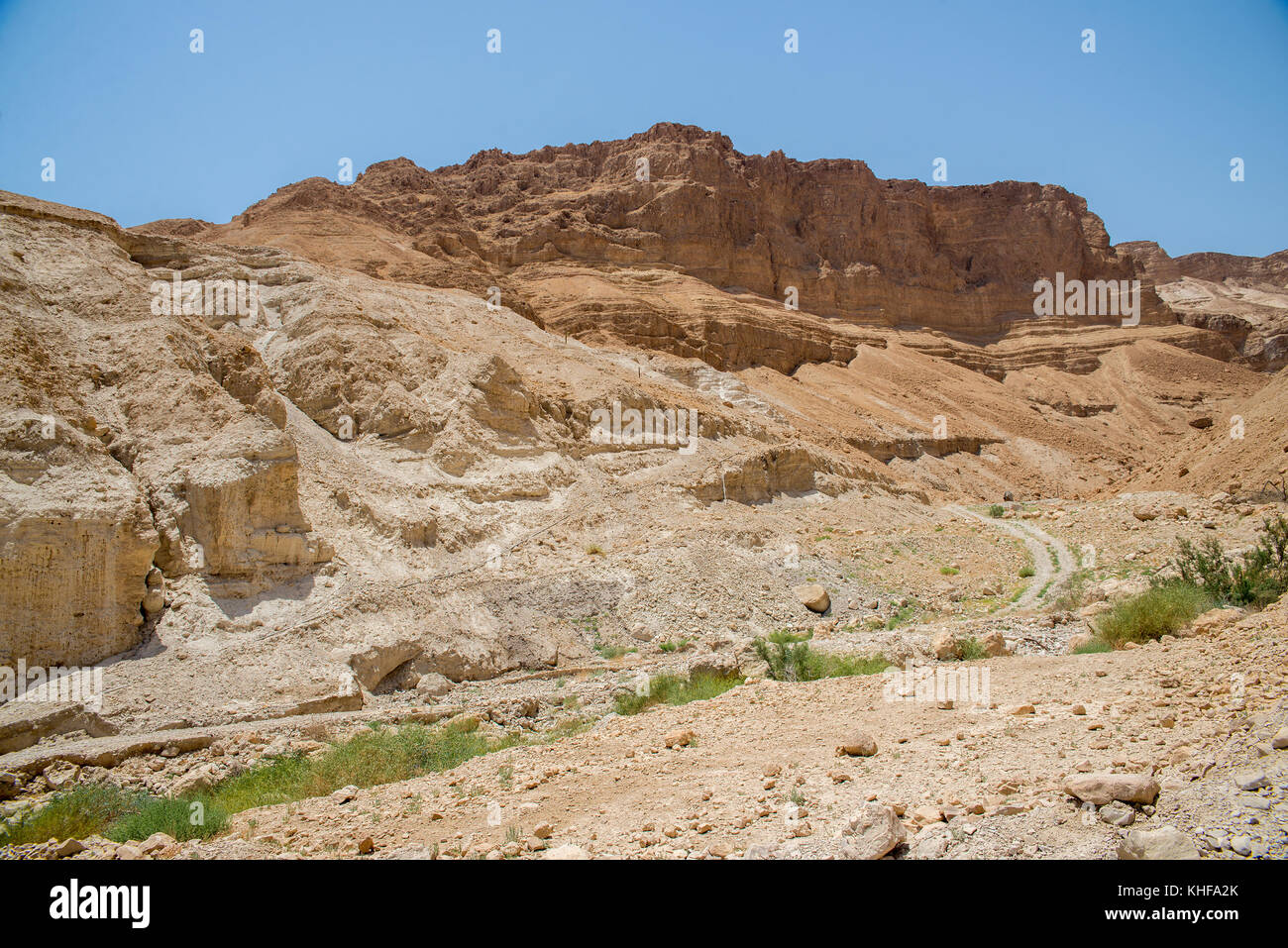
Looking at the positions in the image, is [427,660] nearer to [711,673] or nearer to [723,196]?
[711,673]

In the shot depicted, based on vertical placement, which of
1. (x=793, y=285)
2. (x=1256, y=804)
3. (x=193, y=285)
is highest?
(x=793, y=285)

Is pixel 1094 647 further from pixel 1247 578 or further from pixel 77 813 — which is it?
pixel 77 813

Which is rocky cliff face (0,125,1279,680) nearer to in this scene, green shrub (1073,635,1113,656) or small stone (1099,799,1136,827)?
green shrub (1073,635,1113,656)

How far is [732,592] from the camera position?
1655 cm

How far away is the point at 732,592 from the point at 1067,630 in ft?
20.6

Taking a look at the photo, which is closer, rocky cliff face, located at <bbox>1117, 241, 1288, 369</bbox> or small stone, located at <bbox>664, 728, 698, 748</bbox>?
small stone, located at <bbox>664, 728, 698, 748</bbox>

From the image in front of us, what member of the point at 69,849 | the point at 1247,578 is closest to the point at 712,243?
the point at 1247,578

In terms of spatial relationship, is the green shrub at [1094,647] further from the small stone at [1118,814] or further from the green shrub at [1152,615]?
the small stone at [1118,814]

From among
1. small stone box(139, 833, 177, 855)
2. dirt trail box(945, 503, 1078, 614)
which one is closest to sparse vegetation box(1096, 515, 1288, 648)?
dirt trail box(945, 503, 1078, 614)

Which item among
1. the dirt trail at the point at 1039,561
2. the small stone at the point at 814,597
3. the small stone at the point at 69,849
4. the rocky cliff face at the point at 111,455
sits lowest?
the small stone at the point at 814,597

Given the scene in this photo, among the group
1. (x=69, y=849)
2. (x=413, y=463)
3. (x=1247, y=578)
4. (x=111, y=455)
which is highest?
(x=111, y=455)

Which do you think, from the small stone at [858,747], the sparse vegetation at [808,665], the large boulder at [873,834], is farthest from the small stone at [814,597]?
the large boulder at [873,834]
